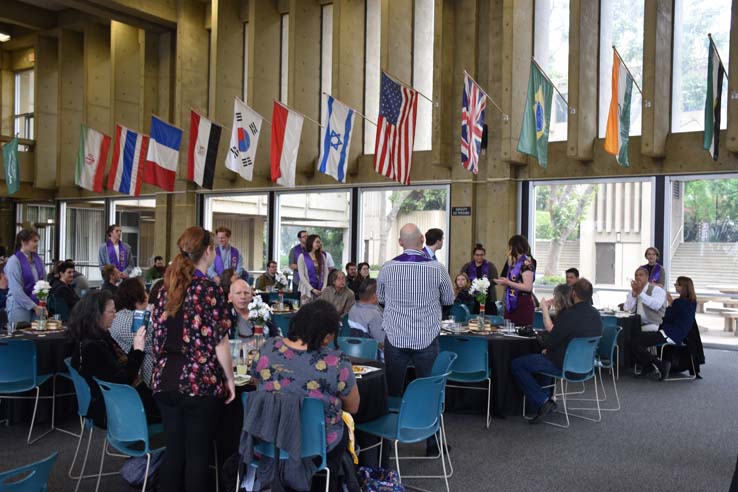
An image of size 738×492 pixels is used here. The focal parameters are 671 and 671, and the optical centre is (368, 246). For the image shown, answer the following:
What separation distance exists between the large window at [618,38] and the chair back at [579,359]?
656cm

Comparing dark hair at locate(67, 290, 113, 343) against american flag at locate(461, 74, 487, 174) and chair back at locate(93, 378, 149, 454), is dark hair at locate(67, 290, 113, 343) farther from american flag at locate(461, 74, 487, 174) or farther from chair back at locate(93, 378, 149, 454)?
american flag at locate(461, 74, 487, 174)

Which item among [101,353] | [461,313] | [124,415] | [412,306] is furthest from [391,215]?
[124,415]

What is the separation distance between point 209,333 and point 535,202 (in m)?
9.63

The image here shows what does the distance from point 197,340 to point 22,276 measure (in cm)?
556

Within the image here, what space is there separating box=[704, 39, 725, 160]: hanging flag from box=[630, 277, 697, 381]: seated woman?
2.10 m

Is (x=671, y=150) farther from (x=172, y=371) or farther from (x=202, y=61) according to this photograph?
(x=202, y=61)

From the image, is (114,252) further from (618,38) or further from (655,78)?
(618,38)

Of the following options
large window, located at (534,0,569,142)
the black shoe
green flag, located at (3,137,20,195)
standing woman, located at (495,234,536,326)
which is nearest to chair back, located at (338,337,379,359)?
the black shoe

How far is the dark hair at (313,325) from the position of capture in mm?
3400

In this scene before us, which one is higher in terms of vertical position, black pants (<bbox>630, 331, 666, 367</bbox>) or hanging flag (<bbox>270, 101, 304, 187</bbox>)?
hanging flag (<bbox>270, 101, 304, 187</bbox>)

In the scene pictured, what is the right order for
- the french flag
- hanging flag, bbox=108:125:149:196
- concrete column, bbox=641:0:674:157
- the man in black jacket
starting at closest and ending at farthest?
the man in black jacket, concrete column, bbox=641:0:674:157, the french flag, hanging flag, bbox=108:125:149:196

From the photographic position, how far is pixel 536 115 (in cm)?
995

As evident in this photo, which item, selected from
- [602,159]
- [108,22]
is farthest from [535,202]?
[108,22]

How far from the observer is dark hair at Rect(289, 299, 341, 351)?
3.40 meters
